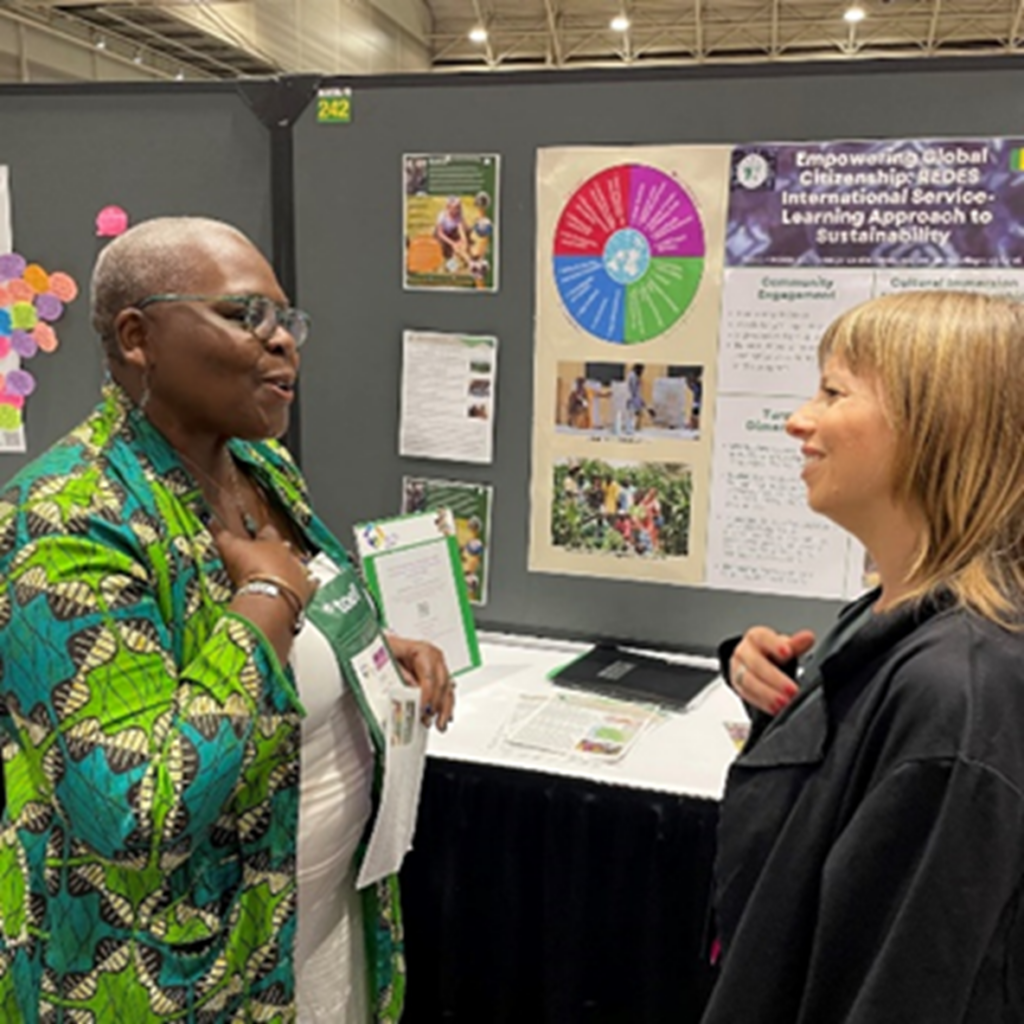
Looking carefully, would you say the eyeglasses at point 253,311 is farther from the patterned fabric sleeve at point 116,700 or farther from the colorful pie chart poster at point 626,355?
the colorful pie chart poster at point 626,355

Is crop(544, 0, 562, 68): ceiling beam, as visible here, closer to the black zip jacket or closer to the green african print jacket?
the green african print jacket

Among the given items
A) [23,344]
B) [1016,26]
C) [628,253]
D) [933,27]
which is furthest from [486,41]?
[628,253]

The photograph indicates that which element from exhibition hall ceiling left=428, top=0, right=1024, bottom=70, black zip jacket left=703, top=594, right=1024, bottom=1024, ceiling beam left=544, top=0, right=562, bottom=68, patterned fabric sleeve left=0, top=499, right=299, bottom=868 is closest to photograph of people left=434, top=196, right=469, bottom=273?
patterned fabric sleeve left=0, top=499, right=299, bottom=868

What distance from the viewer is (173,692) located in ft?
2.92

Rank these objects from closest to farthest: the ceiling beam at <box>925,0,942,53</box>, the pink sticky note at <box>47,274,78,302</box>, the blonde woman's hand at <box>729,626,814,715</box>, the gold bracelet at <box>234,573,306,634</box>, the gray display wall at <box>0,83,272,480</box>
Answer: the gold bracelet at <box>234,573,306,634</box> < the blonde woman's hand at <box>729,626,814,715</box> < the gray display wall at <box>0,83,272,480</box> < the pink sticky note at <box>47,274,78,302</box> < the ceiling beam at <box>925,0,942,53</box>

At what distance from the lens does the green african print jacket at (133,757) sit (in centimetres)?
85

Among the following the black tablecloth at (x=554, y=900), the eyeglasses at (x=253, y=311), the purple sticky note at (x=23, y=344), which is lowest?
the black tablecloth at (x=554, y=900)

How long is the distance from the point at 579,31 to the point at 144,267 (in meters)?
9.42

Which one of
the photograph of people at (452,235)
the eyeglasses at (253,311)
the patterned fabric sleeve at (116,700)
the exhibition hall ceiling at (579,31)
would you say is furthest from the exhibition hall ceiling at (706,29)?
the patterned fabric sleeve at (116,700)

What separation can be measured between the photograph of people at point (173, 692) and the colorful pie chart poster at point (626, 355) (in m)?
0.85

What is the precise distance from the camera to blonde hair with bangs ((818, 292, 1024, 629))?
0.85 m

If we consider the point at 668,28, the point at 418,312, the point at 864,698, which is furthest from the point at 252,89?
the point at 668,28

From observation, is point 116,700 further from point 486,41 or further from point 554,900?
point 486,41

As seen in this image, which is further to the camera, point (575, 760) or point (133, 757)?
point (575, 760)
